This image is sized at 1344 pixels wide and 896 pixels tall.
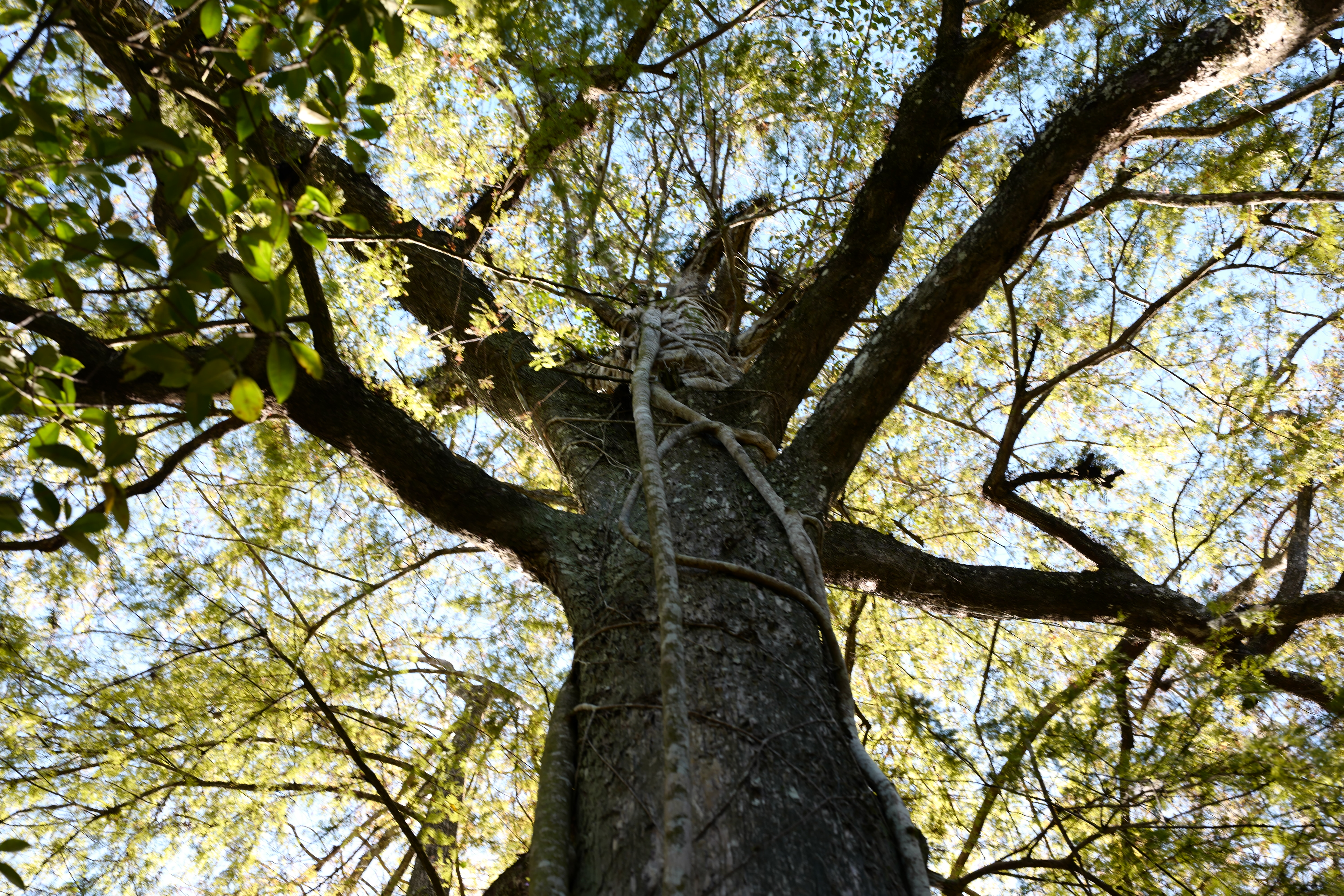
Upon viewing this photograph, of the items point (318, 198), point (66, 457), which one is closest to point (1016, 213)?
point (318, 198)

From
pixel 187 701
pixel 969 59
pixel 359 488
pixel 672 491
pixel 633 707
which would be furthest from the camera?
pixel 359 488

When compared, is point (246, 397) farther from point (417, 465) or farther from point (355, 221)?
point (417, 465)

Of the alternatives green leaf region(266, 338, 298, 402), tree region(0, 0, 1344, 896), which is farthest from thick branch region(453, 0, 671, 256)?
green leaf region(266, 338, 298, 402)

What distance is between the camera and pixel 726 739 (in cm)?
185

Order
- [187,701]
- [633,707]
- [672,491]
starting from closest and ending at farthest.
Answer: [633,707] < [672,491] < [187,701]

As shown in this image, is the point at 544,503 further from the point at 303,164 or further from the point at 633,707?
the point at 303,164

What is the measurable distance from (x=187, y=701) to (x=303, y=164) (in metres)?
2.52

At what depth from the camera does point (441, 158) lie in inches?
181

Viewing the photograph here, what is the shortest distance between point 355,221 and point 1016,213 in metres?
2.45

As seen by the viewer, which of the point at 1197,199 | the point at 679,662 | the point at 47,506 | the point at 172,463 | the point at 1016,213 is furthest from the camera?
the point at 1197,199

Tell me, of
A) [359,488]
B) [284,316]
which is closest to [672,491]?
[284,316]

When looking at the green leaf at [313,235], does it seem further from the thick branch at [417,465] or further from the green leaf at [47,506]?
the thick branch at [417,465]

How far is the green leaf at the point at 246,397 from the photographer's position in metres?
1.05

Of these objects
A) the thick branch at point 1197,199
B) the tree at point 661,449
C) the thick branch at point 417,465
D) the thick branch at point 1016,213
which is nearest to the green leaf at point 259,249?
the tree at point 661,449
